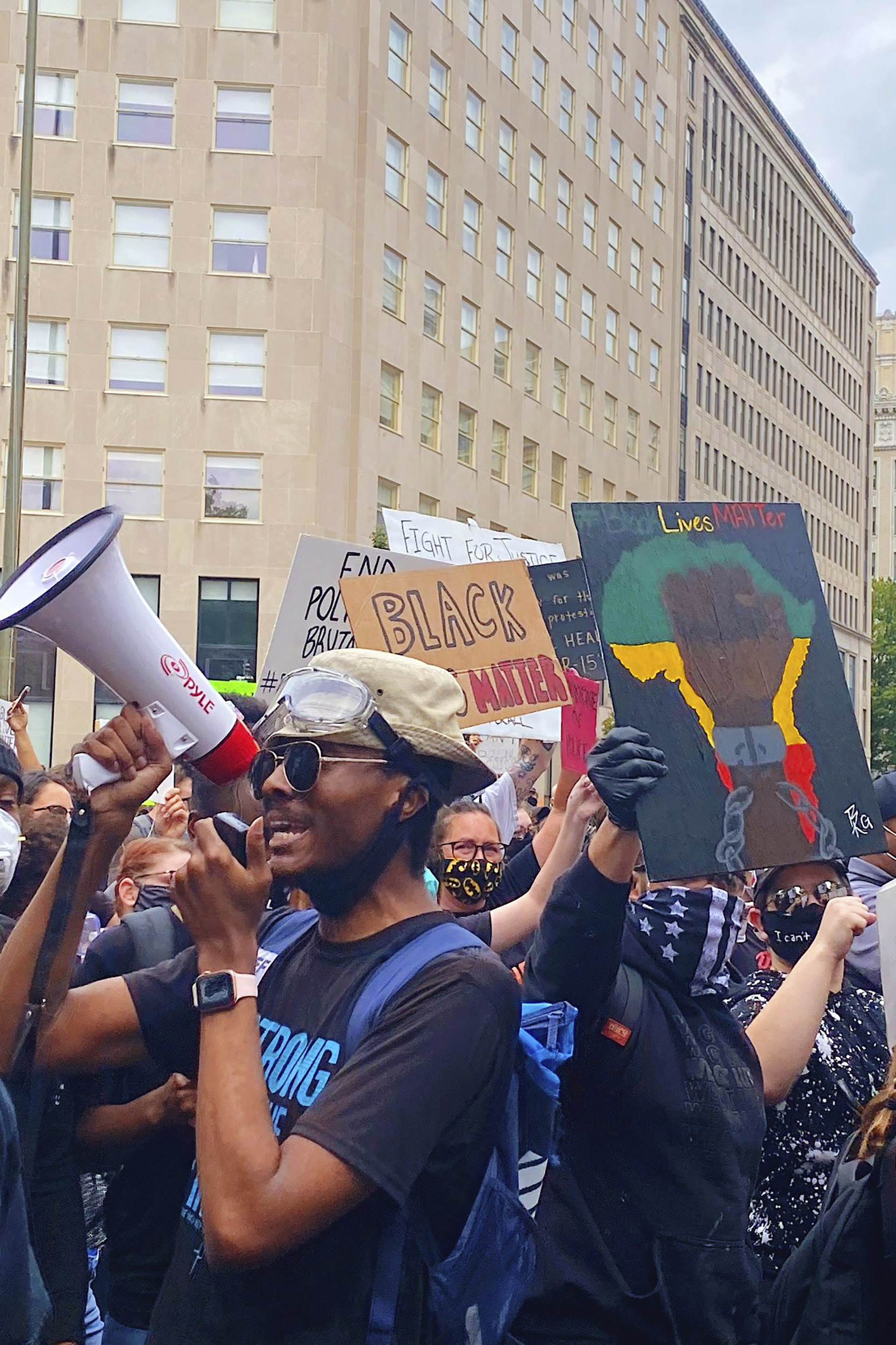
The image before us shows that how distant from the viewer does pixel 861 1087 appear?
3.81 metres

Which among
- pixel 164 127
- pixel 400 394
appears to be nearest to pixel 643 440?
pixel 400 394

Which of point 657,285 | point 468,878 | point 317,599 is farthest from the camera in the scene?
point 657,285

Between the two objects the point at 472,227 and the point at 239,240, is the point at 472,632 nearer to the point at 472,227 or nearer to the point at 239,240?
the point at 239,240

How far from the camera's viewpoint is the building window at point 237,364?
3422cm

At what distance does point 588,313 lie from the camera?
152ft

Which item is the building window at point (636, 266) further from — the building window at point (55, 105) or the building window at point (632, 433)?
the building window at point (55, 105)

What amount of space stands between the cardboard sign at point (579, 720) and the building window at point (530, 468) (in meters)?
37.3

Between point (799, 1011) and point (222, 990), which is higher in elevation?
point (222, 990)

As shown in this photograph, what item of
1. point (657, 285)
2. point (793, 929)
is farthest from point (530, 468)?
point (793, 929)

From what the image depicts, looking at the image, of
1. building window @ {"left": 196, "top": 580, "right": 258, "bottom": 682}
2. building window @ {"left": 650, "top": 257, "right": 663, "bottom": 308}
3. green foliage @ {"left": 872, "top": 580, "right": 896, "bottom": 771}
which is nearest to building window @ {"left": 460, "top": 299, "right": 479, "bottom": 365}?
building window @ {"left": 196, "top": 580, "right": 258, "bottom": 682}

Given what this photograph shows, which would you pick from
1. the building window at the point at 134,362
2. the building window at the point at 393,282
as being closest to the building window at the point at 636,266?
the building window at the point at 393,282

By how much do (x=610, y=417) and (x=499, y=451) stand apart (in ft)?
25.3

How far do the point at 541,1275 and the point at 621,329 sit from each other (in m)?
46.9

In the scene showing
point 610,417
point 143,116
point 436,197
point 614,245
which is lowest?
point 610,417
